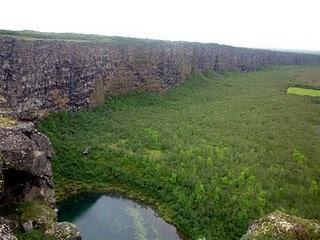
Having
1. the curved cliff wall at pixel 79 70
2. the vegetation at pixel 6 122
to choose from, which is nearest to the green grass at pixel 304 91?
the curved cliff wall at pixel 79 70

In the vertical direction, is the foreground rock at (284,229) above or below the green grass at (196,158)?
above

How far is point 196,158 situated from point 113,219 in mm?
11054

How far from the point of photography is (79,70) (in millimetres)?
54688

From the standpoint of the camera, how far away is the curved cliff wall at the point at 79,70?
1743 inches

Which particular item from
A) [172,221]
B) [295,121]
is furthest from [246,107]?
[172,221]

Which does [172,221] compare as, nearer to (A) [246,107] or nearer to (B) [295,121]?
(B) [295,121]

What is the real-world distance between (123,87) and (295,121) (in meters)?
23.2

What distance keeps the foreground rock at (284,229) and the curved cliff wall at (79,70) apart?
2785 cm

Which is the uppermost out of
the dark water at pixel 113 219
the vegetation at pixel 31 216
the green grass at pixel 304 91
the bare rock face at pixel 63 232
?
the vegetation at pixel 31 216

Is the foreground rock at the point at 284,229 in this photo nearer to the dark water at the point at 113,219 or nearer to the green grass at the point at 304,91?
the dark water at the point at 113,219

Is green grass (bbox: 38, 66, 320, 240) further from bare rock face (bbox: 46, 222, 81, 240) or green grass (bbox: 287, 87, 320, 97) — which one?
green grass (bbox: 287, 87, 320, 97)

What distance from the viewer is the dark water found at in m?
33.1

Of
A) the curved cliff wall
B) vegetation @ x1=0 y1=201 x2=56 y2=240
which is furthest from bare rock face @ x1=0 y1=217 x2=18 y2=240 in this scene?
the curved cliff wall

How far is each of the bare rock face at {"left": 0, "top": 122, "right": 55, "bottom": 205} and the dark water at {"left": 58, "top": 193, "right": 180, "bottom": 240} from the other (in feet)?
29.3
